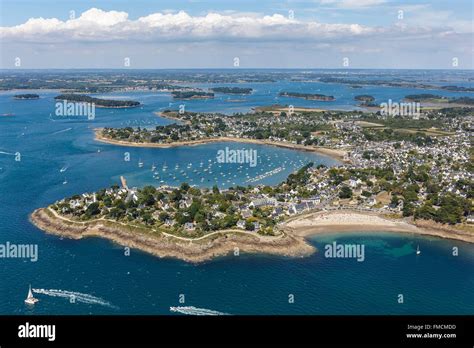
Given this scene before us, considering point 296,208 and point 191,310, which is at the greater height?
point 296,208

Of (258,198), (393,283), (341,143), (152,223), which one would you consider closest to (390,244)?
(393,283)

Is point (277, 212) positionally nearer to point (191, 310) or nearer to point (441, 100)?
point (191, 310)

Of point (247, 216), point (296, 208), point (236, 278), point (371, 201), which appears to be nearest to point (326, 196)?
point (371, 201)

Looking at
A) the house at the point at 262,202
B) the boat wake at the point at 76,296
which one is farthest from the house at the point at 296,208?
the boat wake at the point at 76,296

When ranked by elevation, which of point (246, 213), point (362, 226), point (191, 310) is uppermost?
point (246, 213)

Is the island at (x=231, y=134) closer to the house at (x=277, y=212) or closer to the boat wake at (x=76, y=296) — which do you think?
the house at (x=277, y=212)

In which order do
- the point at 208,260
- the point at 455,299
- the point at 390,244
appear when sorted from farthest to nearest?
the point at 390,244 < the point at 208,260 < the point at 455,299

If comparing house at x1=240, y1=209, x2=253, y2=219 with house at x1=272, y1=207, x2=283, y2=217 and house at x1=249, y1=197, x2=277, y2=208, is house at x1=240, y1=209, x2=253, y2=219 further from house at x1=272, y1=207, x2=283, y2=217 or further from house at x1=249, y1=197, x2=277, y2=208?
house at x1=272, y1=207, x2=283, y2=217

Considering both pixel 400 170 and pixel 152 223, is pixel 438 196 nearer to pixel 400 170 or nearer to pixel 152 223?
pixel 400 170
